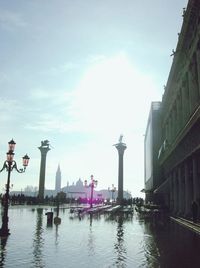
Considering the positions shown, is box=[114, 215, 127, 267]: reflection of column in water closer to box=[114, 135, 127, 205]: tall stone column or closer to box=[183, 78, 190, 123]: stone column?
box=[183, 78, 190, 123]: stone column

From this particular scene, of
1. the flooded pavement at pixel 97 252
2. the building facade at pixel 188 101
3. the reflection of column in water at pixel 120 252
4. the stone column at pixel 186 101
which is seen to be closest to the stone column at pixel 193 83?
the building facade at pixel 188 101

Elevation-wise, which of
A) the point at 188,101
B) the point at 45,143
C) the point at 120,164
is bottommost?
the point at 188,101

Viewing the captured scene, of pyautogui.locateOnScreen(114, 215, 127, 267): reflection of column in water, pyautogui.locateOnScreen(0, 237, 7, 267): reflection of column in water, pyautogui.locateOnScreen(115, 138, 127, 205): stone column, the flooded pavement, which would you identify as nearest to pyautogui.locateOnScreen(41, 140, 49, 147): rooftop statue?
pyautogui.locateOnScreen(115, 138, 127, 205): stone column

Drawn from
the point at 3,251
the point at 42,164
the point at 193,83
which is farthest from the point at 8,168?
the point at 42,164

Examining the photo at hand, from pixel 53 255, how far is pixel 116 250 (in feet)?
9.22

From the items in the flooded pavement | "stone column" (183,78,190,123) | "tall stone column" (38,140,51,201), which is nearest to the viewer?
the flooded pavement

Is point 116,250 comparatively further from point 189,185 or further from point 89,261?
point 189,185

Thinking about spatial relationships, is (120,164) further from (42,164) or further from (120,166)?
(42,164)

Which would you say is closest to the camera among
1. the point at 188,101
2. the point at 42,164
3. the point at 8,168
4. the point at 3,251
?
the point at 3,251

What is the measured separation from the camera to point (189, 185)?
1506 inches

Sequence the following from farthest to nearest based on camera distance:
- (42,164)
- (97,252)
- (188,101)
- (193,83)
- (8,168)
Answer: (42,164) < (188,101) < (193,83) < (8,168) < (97,252)

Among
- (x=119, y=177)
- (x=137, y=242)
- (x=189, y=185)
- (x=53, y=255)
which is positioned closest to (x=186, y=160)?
(x=189, y=185)

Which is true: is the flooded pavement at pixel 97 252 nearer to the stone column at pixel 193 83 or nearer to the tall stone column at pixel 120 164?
the stone column at pixel 193 83

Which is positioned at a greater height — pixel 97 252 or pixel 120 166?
pixel 120 166
